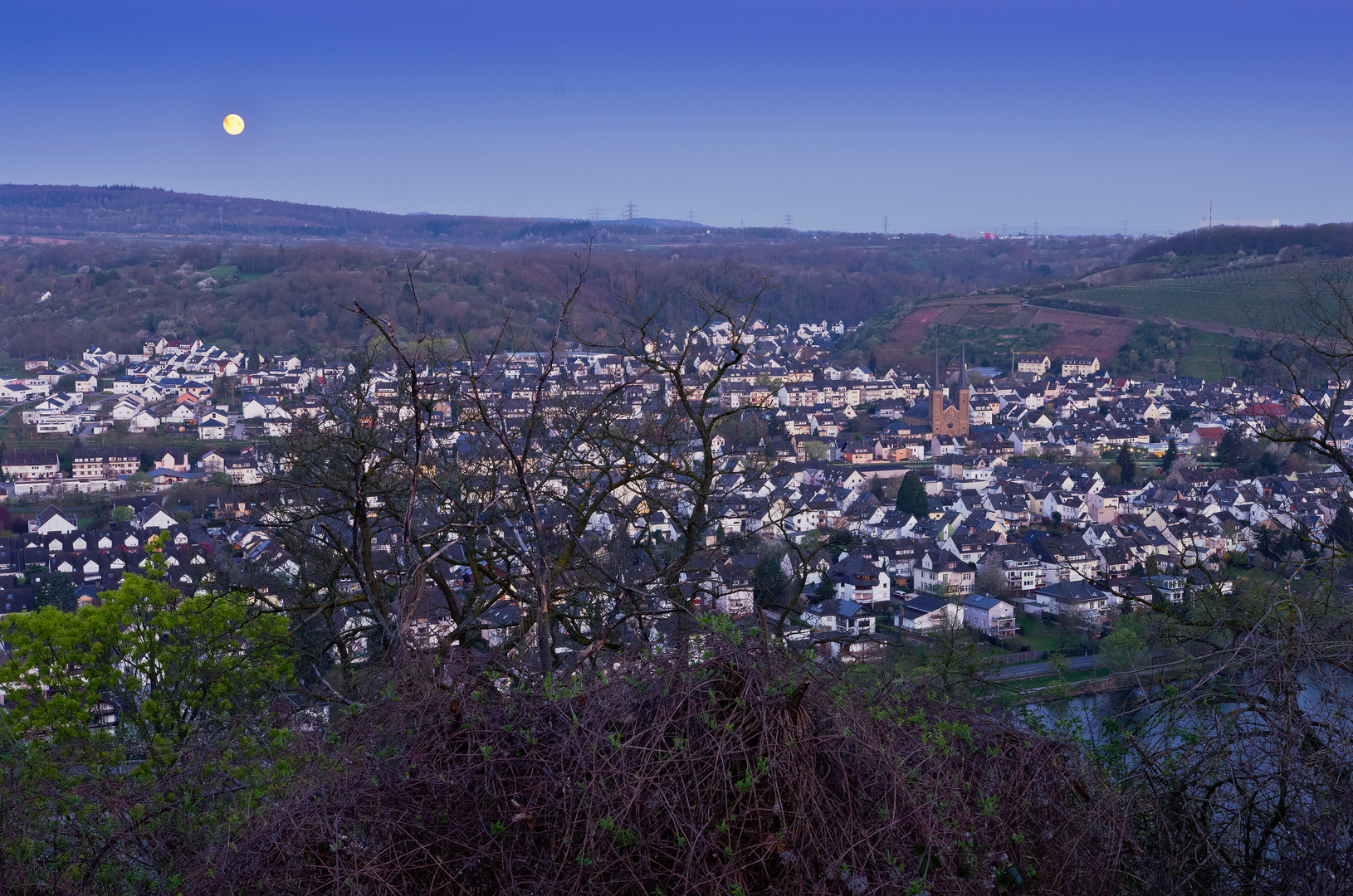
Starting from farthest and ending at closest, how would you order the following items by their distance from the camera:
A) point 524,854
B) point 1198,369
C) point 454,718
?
point 1198,369 < point 454,718 < point 524,854

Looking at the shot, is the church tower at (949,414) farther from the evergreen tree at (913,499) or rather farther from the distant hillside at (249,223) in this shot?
the distant hillside at (249,223)

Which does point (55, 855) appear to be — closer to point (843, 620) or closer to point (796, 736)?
point (796, 736)

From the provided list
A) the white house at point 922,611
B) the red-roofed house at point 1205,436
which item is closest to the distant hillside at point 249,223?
the red-roofed house at point 1205,436

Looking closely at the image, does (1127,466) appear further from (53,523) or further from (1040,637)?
(53,523)

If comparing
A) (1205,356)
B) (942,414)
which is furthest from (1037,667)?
(1205,356)

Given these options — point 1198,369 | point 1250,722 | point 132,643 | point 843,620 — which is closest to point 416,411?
point 1250,722

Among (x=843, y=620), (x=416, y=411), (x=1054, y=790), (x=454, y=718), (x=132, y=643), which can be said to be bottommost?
(x=843, y=620)

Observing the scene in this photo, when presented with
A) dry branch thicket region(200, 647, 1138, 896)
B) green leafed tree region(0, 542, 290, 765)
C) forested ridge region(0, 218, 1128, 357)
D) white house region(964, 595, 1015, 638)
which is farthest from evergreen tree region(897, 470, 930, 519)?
dry branch thicket region(200, 647, 1138, 896)
